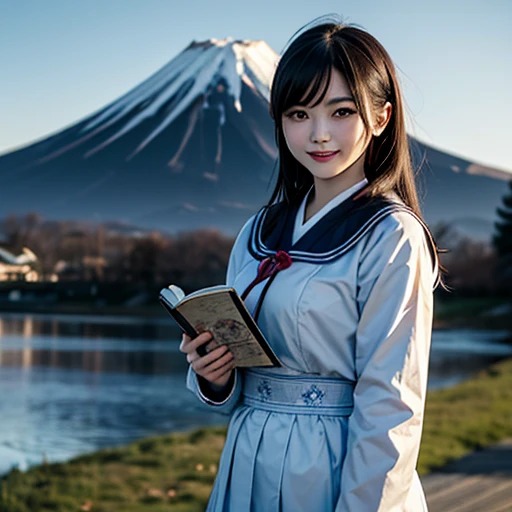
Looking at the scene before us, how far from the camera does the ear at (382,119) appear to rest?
56.7 inches

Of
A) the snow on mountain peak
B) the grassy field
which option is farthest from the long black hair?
the snow on mountain peak

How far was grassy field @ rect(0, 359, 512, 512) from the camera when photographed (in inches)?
154

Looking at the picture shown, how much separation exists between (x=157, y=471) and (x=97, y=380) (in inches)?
406

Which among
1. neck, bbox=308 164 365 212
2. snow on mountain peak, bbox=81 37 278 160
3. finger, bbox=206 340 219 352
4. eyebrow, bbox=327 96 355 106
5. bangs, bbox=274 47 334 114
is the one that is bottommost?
finger, bbox=206 340 219 352

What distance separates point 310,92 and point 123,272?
8.82 meters

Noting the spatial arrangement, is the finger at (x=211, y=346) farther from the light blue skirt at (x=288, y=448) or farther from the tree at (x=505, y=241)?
the tree at (x=505, y=241)

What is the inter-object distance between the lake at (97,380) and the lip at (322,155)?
5286mm

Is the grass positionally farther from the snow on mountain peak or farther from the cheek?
the cheek

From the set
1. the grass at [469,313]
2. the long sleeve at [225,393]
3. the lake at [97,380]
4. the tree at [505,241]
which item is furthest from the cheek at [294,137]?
the grass at [469,313]

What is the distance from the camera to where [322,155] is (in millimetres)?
1418

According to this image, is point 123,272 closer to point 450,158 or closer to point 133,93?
point 133,93

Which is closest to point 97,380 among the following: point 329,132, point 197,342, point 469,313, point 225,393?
point 469,313

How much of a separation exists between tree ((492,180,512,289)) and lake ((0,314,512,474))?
1.94 meters

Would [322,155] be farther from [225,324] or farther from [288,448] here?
[288,448]
